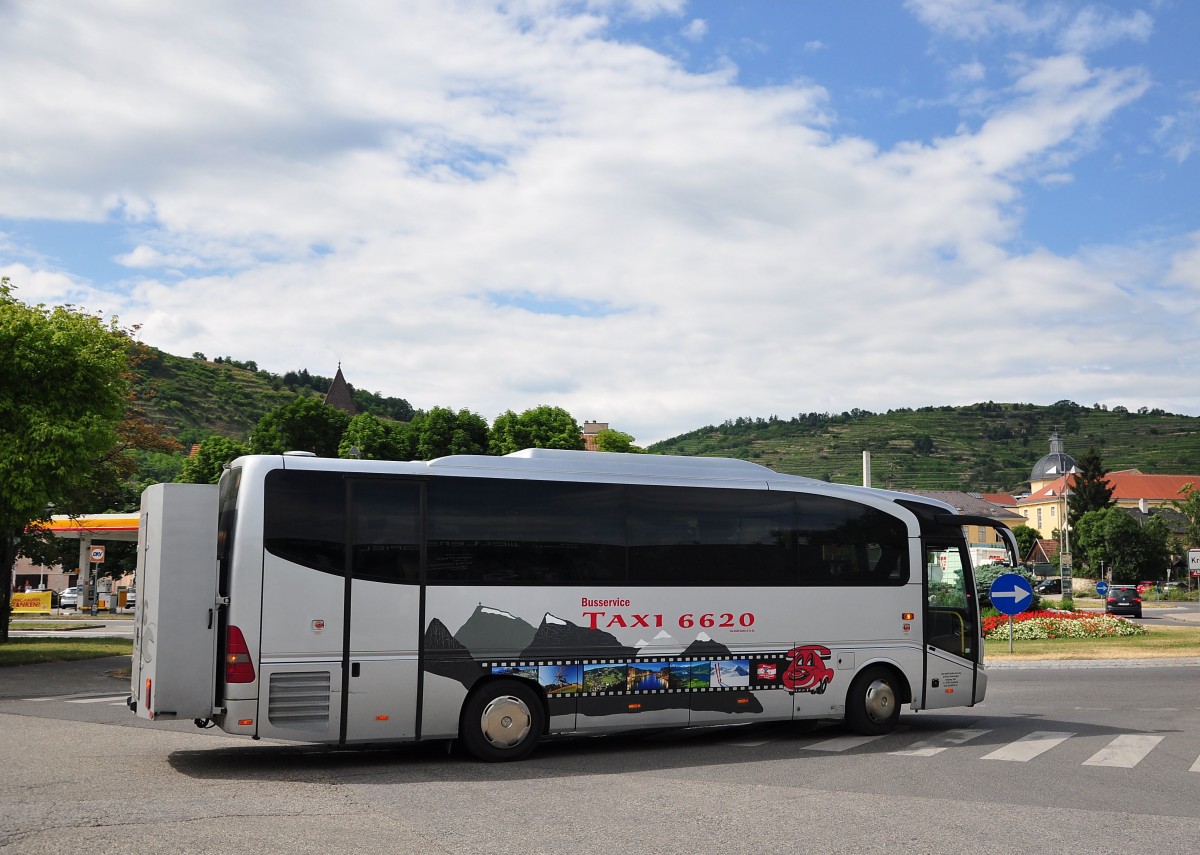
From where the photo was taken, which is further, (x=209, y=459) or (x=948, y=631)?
(x=209, y=459)

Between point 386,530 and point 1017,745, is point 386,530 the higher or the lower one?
the higher one

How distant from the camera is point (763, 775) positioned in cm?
1112

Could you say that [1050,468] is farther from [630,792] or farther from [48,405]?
[630,792]

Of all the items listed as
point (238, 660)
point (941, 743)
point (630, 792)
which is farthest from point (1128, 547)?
point (238, 660)

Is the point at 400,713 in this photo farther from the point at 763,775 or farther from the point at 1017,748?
the point at 1017,748

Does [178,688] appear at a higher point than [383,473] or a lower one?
lower

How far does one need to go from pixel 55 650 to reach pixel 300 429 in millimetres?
47382

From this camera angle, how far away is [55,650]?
28531 millimetres

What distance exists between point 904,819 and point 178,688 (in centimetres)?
668

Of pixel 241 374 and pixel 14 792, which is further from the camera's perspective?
pixel 241 374

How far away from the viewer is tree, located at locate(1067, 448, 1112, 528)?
11262cm

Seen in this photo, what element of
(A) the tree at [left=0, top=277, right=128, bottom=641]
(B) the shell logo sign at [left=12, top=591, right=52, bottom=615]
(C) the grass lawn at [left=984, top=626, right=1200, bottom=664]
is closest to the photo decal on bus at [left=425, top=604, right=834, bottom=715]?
(C) the grass lawn at [left=984, top=626, right=1200, bottom=664]

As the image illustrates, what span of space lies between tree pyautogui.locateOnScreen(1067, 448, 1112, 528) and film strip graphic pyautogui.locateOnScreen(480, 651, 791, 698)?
10840cm

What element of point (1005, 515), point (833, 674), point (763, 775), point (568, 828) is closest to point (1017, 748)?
point (833, 674)
